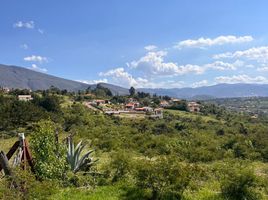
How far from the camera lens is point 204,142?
2695cm

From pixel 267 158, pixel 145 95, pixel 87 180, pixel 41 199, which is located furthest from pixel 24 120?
pixel 145 95

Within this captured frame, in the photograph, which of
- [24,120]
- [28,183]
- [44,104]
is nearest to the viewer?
[28,183]

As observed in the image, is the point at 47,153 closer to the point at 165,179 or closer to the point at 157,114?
the point at 165,179

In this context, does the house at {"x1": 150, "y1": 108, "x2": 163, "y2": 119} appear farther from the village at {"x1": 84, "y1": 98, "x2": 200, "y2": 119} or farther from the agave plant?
the agave plant

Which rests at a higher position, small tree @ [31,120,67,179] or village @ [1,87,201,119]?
small tree @ [31,120,67,179]

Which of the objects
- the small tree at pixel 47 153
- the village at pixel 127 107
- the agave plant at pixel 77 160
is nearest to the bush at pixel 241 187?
the agave plant at pixel 77 160

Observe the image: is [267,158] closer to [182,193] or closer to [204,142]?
[204,142]

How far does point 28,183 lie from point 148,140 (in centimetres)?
1977

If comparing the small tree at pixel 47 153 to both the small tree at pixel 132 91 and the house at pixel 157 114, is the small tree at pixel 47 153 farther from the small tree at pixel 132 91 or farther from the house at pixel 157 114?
the small tree at pixel 132 91

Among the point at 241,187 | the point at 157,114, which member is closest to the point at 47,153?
the point at 241,187

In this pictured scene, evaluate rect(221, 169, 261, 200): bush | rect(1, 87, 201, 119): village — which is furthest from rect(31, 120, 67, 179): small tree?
rect(1, 87, 201, 119): village

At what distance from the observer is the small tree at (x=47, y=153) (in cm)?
1048

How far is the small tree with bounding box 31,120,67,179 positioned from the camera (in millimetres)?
10477

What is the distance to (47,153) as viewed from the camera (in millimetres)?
10859
